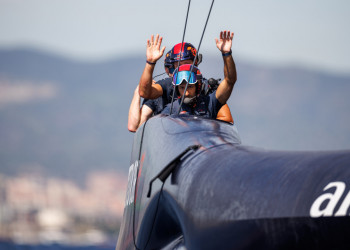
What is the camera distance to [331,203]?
10.4 ft

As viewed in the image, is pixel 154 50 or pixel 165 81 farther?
pixel 165 81

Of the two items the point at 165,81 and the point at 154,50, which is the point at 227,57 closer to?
the point at 154,50

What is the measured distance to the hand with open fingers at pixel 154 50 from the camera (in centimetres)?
607

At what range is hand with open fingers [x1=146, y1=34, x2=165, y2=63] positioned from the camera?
6.07m

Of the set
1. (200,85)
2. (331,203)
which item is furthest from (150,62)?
(331,203)

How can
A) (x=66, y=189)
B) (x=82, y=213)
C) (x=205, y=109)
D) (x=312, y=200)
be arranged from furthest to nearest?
(x=66, y=189) → (x=82, y=213) → (x=205, y=109) → (x=312, y=200)

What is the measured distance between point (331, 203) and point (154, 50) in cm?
316

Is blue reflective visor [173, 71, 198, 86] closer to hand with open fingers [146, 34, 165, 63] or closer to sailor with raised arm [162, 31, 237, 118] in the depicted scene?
sailor with raised arm [162, 31, 237, 118]

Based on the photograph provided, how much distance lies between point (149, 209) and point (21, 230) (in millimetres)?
129002

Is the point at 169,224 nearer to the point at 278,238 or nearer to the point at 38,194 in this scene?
the point at 278,238

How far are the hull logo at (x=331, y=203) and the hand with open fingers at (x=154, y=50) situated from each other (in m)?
3.02

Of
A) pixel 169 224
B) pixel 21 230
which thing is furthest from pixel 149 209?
pixel 21 230

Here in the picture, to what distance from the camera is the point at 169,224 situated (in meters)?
4.68

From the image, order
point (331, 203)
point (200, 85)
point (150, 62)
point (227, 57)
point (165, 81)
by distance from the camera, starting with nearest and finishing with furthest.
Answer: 1. point (331, 203)
2. point (227, 57)
3. point (150, 62)
4. point (200, 85)
5. point (165, 81)
